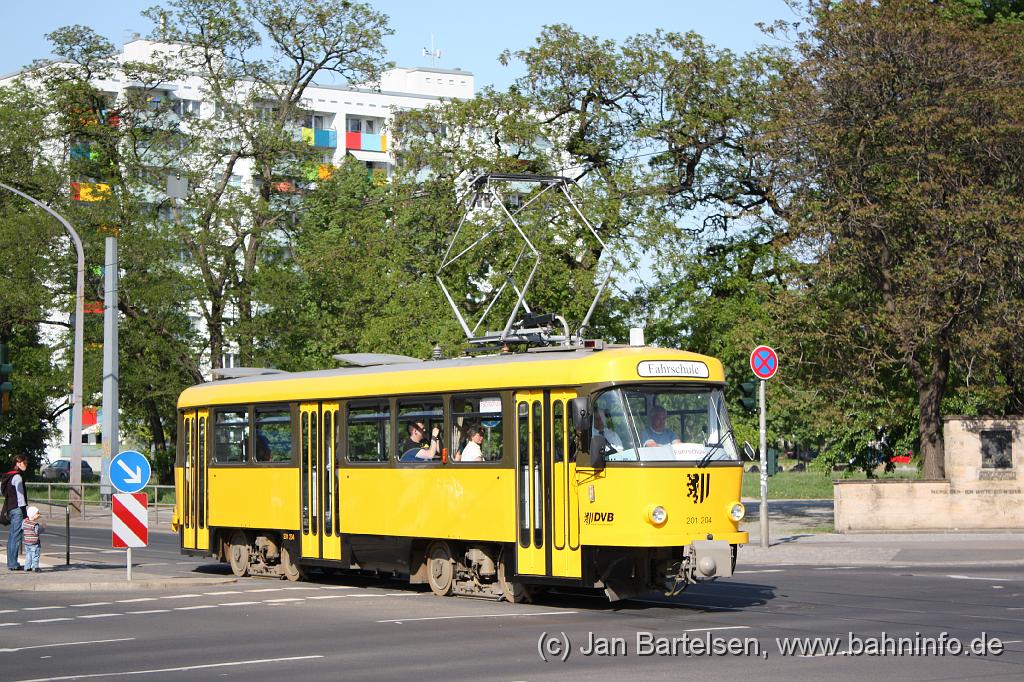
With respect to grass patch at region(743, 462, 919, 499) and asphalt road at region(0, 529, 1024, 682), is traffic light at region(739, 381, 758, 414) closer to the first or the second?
asphalt road at region(0, 529, 1024, 682)

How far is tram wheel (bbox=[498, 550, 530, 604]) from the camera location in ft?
59.0

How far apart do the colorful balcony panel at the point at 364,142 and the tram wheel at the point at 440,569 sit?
87.5 meters

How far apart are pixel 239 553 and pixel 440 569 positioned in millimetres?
5196

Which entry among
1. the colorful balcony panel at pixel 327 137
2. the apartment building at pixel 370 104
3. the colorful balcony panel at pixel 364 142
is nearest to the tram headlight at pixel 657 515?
the apartment building at pixel 370 104

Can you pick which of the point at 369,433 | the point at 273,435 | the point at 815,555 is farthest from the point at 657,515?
the point at 815,555

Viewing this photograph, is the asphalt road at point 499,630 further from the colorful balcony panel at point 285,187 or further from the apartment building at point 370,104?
the apartment building at point 370,104

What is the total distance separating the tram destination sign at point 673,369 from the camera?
17281 mm

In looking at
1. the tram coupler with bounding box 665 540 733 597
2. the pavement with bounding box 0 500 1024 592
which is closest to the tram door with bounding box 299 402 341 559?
the pavement with bounding box 0 500 1024 592

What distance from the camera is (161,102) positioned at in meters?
53.1

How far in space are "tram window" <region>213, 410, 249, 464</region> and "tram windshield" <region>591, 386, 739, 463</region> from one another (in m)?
7.87

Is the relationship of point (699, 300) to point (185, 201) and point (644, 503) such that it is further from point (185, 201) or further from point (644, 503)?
point (644, 503)

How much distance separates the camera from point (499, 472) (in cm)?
1817

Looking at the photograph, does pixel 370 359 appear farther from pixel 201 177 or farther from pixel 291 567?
pixel 201 177

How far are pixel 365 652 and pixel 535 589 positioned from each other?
4934 mm
